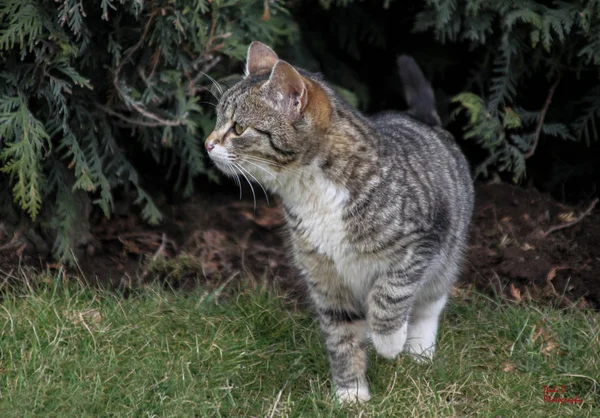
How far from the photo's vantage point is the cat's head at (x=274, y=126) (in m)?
3.80

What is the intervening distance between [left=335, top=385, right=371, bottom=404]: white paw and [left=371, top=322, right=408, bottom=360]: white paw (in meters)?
0.19

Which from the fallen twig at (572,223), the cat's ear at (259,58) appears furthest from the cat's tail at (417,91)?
the fallen twig at (572,223)

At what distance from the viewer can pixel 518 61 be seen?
5.69m

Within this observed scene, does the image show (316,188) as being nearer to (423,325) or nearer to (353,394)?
(353,394)

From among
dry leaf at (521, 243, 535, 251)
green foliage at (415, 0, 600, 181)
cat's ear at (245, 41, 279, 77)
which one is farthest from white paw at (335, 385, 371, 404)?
green foliage at (415, 0, 600, 181)

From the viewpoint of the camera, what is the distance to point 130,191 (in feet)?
19.2

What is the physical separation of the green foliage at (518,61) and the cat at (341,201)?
161cm

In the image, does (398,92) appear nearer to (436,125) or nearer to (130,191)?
(436,125)

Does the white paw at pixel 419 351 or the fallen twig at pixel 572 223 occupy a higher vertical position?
the fallen twig at pixel 572 223

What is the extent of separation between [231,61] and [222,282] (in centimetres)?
151

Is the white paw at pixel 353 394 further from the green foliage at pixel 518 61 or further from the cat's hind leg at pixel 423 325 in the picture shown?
the green foliage at pixel 518 61

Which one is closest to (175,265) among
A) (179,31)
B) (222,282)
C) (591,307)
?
(222,282)

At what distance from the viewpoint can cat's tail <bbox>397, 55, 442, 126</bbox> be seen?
4773mm

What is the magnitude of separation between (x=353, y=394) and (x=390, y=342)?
294 millimetres
